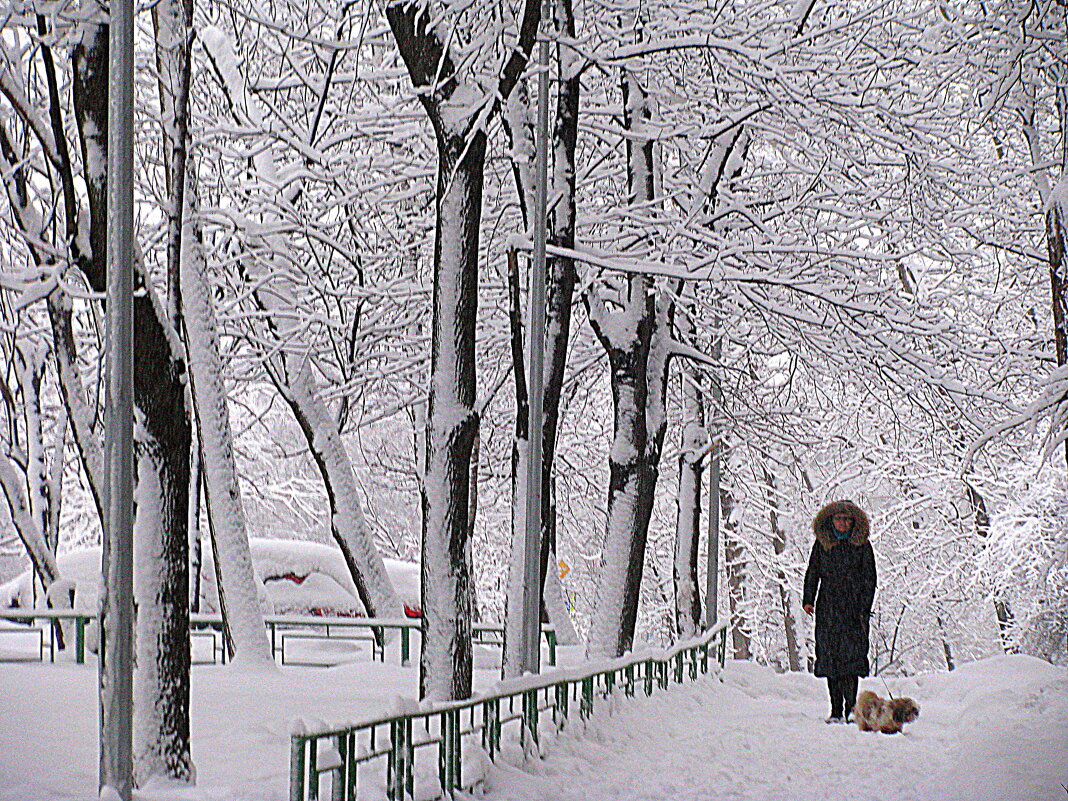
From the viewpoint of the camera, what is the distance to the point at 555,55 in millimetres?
14516

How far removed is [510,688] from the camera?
948 centimetres

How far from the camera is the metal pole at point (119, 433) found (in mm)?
6977

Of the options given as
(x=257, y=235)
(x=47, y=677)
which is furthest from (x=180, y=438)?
(x=257, y=235)

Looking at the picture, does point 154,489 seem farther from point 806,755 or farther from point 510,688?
point 806,755

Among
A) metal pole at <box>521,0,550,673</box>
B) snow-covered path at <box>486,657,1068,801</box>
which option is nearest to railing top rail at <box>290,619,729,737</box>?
snow-covered path at <box>486,657,1068,801</box>

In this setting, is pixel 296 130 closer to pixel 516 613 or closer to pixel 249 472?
pixel 516 613

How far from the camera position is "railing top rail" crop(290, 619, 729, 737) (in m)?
6.51

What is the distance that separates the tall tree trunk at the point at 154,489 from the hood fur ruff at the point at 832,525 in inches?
261

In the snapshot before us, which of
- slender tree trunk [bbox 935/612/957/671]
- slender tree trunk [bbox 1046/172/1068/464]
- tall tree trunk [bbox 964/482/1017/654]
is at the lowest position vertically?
slender tree trunk [bbox 935/612/957/671]

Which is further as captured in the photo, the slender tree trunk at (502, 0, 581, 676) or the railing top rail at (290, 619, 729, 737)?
the slender tree trunk at (502, 0, 581, 676)

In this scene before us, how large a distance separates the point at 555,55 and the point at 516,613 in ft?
18.5

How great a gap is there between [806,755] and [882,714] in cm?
167

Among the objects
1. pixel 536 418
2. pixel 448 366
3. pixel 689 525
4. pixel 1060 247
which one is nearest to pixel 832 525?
pixel 536 418

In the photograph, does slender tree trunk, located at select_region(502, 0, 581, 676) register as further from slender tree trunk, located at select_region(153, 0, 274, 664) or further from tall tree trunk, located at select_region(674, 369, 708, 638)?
tall tree trunk, located at select_region(674, 369, 708, 638)
